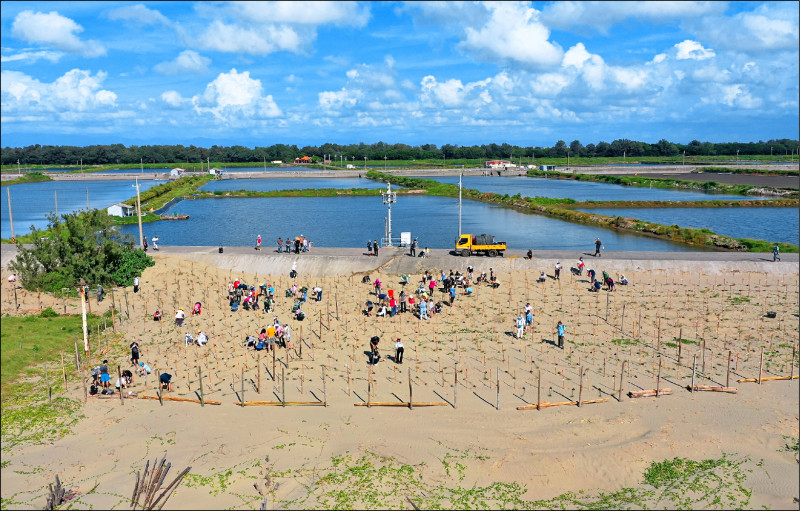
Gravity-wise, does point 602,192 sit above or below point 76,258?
above

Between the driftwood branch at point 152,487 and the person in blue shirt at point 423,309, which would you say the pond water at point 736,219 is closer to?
the person in blue shirt at point 423,309

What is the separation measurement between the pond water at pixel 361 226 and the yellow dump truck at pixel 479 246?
11900 millimetres

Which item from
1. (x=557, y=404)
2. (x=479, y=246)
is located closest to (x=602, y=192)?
(x=479, y=246)

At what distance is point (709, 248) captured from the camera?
51.3 metres

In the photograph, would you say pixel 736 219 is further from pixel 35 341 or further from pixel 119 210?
pixel 119 210

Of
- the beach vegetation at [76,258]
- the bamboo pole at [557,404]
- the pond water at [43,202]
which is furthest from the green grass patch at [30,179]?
the bamboo pole at [557,404]

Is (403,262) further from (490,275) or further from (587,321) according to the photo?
(587,321)

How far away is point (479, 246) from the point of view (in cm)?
4212

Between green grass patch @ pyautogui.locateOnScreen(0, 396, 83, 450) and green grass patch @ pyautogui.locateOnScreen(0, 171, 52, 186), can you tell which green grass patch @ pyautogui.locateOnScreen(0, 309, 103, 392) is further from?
green grass patch @ pyautogui.locateOnScreen(0, 171, 52, 186)

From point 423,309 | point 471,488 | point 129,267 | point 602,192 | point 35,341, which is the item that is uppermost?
point 602,192

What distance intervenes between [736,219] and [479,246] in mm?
48583

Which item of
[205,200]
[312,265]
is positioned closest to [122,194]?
[205,200]

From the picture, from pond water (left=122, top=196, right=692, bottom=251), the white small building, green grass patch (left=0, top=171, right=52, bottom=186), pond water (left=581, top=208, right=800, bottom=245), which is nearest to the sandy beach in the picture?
pond water (left=122, top=196, right=692, bottom=251)

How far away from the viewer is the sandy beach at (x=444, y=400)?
1666 cm
